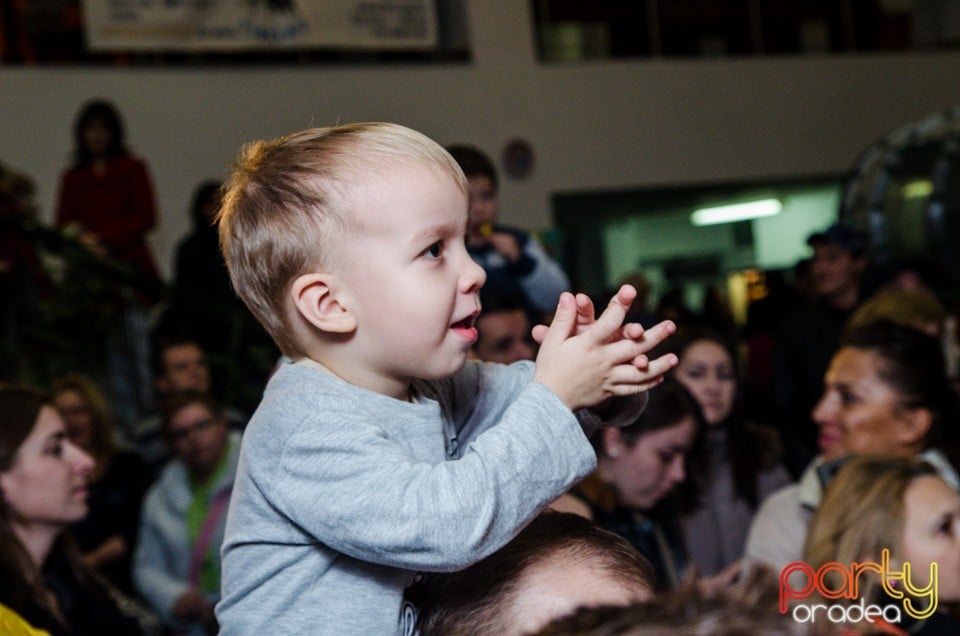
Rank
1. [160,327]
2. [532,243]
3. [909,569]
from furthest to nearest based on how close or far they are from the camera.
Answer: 1. [160,327]
2. [532,243]
3. [909,569]

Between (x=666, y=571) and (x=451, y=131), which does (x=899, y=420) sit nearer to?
(x=666, y=571)

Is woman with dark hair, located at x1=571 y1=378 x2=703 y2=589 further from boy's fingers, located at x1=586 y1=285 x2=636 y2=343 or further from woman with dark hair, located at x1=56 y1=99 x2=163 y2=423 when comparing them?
woman with dark hair, located at x1=56 y1=99 x2=163 y2=423

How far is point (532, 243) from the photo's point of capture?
359 centimetres

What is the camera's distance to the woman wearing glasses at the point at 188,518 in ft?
13.1

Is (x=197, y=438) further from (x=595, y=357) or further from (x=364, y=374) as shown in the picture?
(x=595, y=357)

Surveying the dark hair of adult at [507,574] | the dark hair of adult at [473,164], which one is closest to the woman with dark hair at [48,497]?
the dark hair of adult at [473,164]

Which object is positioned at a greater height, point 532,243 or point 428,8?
point 428,8

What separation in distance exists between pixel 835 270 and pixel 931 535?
3.31 metres

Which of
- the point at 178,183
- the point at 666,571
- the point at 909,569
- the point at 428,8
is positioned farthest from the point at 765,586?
the point at 428,8

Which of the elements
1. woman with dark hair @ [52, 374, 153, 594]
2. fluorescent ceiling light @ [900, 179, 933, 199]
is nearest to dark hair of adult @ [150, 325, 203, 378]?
woman with dark hair @ [52, 374, 153, 594]

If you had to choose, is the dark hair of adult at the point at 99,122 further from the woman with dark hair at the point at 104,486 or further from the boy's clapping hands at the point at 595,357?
the boy's clapping hands at the point at 595,357

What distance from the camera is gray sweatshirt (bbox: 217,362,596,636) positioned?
1.14 m

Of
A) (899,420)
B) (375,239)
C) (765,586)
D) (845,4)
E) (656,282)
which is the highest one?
(845,4)

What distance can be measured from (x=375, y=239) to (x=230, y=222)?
0.19 meters
